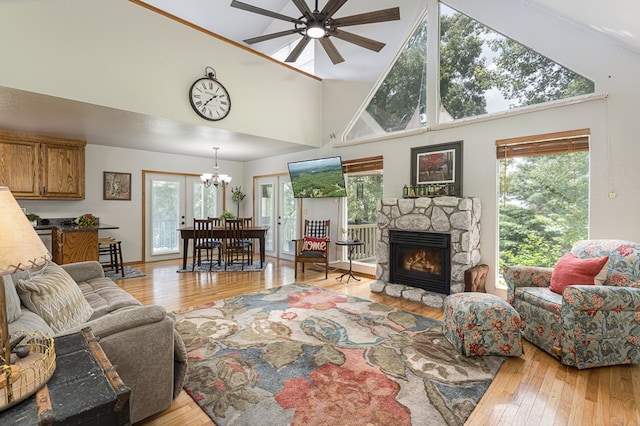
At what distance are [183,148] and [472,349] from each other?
5.89m

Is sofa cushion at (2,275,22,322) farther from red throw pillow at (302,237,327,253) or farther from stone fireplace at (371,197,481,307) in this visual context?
red throw pillow at (302,237,327,253)

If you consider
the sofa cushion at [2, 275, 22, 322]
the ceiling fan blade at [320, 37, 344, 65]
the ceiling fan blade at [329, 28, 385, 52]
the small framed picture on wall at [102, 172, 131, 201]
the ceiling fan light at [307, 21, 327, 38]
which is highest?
the ceiling fan blade at [320, 37, 344, 65]

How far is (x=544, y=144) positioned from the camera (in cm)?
348

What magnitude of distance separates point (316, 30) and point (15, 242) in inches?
114

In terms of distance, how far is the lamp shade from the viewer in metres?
0.90

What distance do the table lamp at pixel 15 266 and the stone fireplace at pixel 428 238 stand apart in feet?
12.1

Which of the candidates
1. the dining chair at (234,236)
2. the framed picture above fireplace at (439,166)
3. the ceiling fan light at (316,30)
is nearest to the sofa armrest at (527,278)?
the framed picture above fireplace at (439,166)

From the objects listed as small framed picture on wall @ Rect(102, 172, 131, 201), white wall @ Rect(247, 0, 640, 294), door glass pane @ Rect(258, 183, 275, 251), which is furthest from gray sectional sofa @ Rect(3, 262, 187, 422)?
door glass pane @ Rect(258, 183, 275, 251)

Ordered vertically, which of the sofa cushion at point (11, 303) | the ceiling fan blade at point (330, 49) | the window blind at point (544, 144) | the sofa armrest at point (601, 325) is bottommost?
the sofa armrest at point (601, 325)

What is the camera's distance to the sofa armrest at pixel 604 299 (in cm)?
219

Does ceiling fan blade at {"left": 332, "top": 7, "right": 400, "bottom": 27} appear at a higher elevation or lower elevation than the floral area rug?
higher

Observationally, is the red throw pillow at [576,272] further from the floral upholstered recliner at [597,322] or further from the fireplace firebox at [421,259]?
the fireplace firebox at [421,259]

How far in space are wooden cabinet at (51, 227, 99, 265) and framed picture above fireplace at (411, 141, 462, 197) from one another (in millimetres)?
5003

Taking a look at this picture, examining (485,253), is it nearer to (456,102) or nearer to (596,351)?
(596,351)
